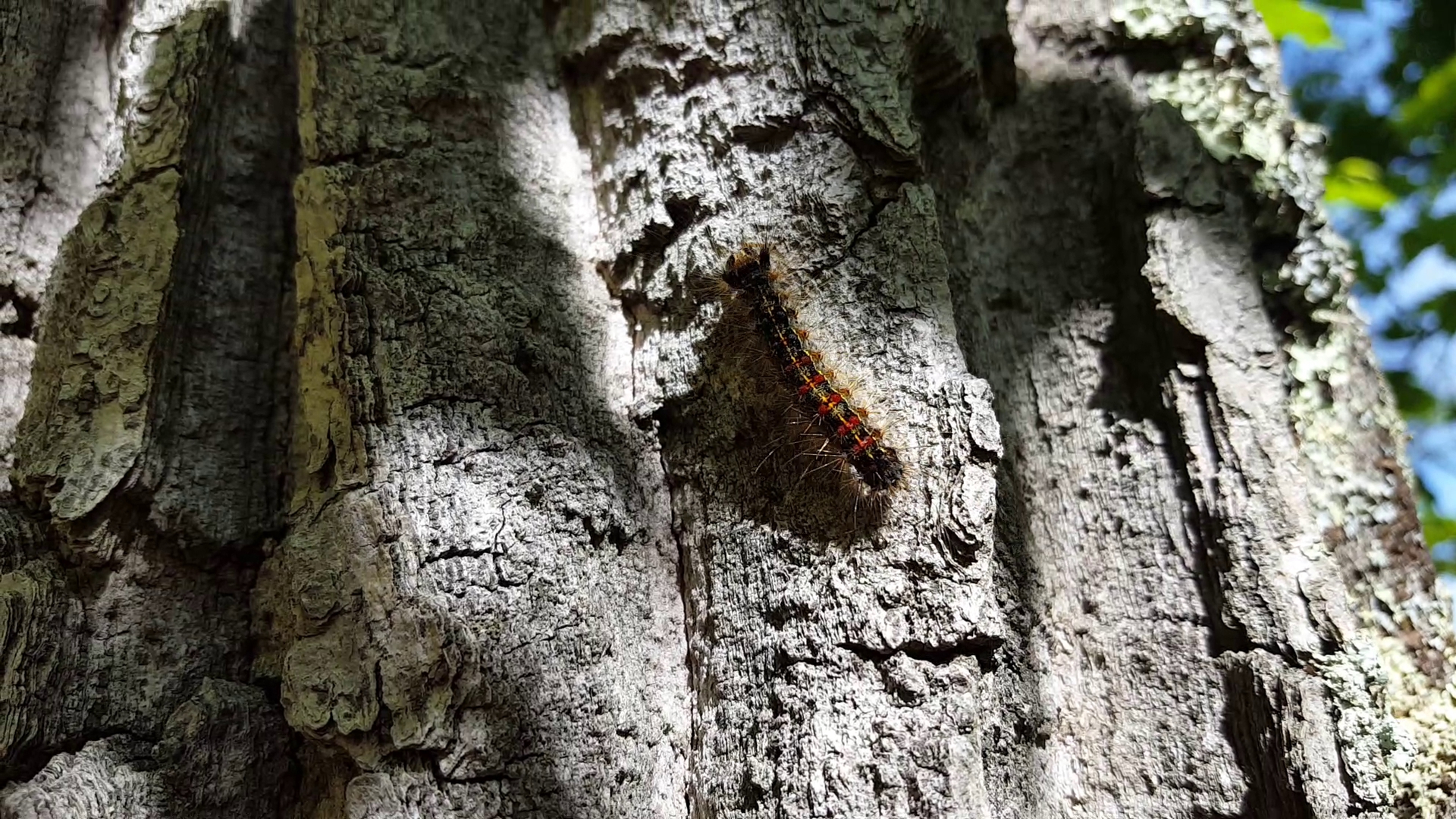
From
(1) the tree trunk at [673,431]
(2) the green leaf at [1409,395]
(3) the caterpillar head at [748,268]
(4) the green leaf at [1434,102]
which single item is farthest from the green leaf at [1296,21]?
(2) the green leaf at [1409,395]

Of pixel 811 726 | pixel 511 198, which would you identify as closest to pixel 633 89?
pixel 511 198

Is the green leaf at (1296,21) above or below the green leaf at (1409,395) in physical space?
above

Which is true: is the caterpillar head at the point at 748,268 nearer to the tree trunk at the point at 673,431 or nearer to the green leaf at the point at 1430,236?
the tree trunk at the point at 673,431

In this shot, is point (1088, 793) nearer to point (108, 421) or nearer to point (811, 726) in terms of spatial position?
point (811, 726)

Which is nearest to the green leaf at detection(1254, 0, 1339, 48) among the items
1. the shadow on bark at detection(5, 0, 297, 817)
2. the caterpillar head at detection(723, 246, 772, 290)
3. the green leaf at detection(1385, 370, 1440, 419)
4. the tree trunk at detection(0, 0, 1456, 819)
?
the tree trunk at detection(0, 0, 1456, 819)

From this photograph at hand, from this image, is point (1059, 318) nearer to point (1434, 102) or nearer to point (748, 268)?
point (748, 268)

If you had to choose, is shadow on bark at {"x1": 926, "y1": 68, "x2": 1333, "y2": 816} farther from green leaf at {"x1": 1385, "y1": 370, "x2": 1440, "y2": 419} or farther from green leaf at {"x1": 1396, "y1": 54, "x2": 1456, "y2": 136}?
green leaf at {"x1": 1385, "y1": 370, "x2": 1440, "y2": 419}
